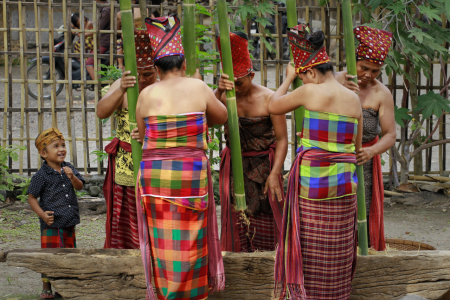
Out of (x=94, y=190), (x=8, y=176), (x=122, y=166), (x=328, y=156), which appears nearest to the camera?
A: (x=328, y=156)

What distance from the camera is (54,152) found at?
368 centimetres

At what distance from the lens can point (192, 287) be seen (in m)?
2.83

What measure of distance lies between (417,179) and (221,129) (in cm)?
272

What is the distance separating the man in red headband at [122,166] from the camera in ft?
10.8

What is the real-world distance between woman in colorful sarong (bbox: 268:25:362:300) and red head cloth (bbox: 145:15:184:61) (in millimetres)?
640

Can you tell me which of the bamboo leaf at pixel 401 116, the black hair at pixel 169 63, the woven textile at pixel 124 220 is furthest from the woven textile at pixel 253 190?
the bamboo leaf at pixel 401 116

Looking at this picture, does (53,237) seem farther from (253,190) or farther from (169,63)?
(169,63)

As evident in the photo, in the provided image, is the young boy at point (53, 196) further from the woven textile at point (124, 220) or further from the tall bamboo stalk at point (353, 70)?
the tall bamboo stalk at point (353, 70)

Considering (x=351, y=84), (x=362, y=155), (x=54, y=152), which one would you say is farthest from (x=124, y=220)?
(x=351, y=84)

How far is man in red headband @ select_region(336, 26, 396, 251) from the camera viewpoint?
3326 millimetres

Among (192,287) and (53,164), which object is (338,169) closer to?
(192,287)

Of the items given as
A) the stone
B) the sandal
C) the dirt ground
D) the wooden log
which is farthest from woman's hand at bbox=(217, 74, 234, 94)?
the stone

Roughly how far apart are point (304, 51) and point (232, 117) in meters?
0.63

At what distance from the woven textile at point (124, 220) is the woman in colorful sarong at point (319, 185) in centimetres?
104
